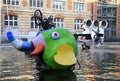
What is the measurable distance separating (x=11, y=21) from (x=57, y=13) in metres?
8.34

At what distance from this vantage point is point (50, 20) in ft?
43.4

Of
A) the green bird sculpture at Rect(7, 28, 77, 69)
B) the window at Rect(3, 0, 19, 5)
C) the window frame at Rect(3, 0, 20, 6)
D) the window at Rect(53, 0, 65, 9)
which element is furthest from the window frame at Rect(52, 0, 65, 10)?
the green bird sculpture at Rect(7, 28, 77, 69)

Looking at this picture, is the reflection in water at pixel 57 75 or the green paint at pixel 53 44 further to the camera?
the green paint at pixel 53 44

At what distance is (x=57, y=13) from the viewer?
186ft

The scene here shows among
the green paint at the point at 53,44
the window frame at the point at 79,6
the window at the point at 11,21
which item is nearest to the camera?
the green paint at the point at 53,44

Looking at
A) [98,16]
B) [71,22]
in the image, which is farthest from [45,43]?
[98,16]

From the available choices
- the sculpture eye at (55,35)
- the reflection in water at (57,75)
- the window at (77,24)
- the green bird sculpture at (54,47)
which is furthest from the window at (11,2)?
the reflection in water at (57,75)

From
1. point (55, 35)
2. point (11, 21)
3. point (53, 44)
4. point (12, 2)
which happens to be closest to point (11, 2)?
point (12, 2)

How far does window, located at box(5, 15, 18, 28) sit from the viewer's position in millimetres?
51719

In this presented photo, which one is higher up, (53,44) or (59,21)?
(53,44)

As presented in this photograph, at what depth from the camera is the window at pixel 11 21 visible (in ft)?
170

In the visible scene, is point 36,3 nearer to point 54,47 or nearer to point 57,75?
point 54,47

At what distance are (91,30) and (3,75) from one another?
23.3 metres

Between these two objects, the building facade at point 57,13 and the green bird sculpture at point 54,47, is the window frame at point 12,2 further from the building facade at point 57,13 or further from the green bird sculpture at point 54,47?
the green bird sculpture at point 54,47
